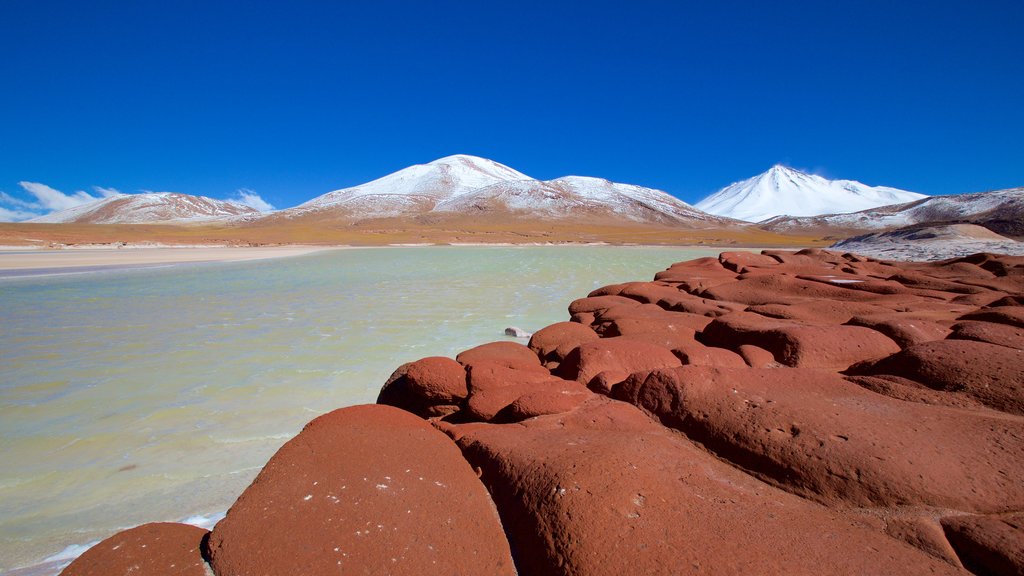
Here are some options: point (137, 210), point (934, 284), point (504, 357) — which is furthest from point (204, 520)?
point (137, 210)

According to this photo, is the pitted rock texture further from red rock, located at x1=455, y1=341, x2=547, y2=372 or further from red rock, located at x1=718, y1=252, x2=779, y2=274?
red rock, located at x1=718, y1=252, x2=779, y2=274

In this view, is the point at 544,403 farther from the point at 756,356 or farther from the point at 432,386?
the point at 756,356

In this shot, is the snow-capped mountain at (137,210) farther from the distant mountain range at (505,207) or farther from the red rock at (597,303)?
the red rock at (597,303)

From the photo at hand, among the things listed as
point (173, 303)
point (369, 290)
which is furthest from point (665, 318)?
point (173, 303)

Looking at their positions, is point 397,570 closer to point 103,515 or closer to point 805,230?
point 103,515

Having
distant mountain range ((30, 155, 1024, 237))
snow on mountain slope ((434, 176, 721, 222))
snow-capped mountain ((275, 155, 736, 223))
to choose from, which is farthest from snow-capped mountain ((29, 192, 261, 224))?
snow on mountain slope ((434, 176, 721, 222))

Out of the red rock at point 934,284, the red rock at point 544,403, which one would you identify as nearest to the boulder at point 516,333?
the red rock at point 544,403

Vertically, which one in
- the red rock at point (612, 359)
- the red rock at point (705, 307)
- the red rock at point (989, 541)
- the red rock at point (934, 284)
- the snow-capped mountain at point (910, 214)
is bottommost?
the red rock at point (989, 541)
